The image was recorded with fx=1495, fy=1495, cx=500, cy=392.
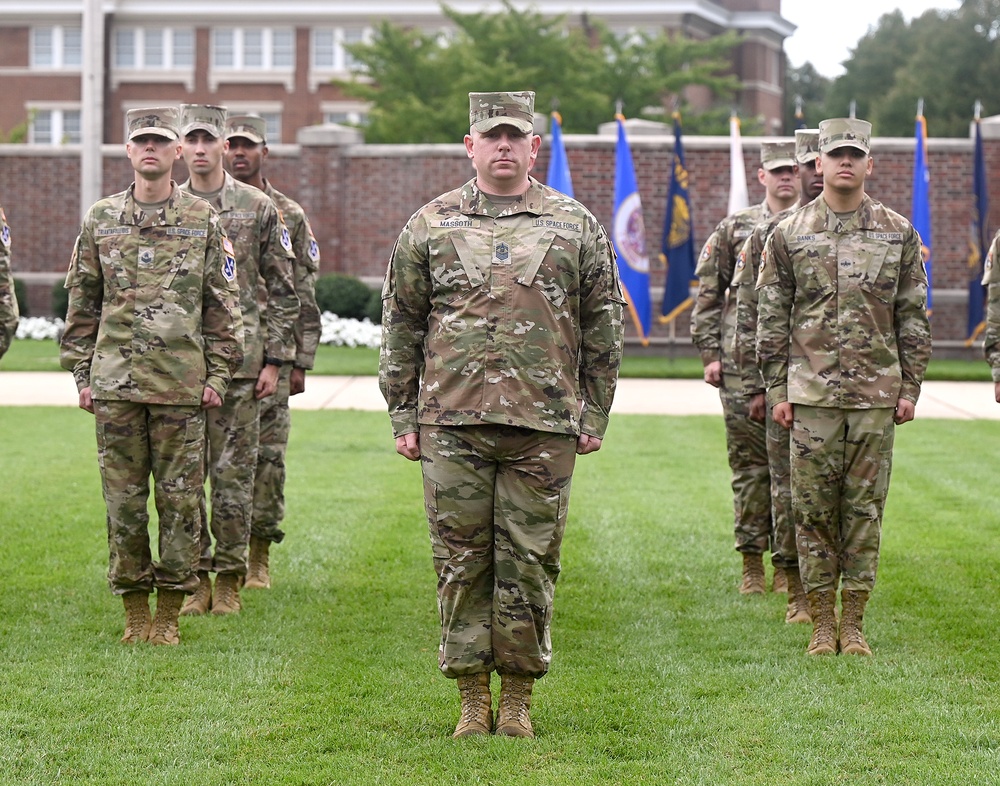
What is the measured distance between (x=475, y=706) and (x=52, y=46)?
165 feet

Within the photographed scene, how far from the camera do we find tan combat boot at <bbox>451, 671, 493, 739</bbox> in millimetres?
5633

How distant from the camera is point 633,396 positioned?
19047 millimetres

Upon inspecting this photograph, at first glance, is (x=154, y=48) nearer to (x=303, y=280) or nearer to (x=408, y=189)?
(x=408, y=189)

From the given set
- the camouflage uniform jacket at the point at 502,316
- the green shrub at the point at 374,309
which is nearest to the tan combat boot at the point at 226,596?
the camouflage uniform jacket at the point at 502,316

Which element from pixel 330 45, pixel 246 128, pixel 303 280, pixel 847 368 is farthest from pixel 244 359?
pixel 330 45

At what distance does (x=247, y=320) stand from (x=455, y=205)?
257 centimetres

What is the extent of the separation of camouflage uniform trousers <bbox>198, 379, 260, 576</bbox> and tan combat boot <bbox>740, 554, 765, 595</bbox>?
9.23 feet

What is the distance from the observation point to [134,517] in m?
6.94

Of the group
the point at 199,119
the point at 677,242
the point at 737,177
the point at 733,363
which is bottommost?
the point at 733,363

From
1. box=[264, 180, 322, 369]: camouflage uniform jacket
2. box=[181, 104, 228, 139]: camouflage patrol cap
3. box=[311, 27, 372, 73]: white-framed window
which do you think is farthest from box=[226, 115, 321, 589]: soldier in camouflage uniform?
box=[311, 27, 372, 73]: white-framed window

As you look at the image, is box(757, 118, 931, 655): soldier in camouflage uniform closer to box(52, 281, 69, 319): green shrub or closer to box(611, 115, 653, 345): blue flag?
box(611, 115, 653, 345): blue flag

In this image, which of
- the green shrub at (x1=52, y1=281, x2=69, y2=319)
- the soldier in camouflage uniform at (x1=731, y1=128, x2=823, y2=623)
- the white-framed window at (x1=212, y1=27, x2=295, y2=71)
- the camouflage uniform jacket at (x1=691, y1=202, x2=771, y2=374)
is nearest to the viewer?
the soldier in camouflage uniform at (x1=731, y1=128, x2=823, y2=623)

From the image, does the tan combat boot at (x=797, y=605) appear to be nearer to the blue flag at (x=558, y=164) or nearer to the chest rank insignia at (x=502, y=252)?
the chest rank insignia at (x=502, y=252)

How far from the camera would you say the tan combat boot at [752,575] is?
8.45 metres
